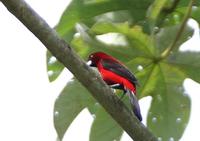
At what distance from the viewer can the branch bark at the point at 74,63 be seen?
2.01m

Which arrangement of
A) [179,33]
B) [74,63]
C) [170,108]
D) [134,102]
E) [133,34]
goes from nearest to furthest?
[74,63] < [179,33] < [133,34] < [134,102] < [170,108]

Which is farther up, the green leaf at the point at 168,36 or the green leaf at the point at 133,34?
the green leaf at the point at 133,34

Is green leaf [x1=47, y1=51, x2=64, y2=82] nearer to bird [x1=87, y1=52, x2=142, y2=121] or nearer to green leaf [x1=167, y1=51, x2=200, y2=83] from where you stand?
bird [x1=87, y1=52, x2=142, y2=121]

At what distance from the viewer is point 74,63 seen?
6.78ft

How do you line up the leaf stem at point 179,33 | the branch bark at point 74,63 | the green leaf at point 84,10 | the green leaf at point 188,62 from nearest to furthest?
the branch bark at point 74,63
the leaf stem at point 179,33
the green leaf at point 84,10
the green leaf at point 188,62

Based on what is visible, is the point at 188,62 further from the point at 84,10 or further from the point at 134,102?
the point at 84,10

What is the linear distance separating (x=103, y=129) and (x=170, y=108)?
38 cm

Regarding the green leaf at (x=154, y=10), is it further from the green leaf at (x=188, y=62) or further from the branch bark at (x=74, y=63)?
the branch bark at (x=74, y=63)

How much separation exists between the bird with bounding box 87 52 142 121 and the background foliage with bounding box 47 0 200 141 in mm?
65

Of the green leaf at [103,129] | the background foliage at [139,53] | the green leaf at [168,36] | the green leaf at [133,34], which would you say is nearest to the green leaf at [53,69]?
the background foliage at [139,53]

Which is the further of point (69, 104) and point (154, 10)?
point (69, 104)

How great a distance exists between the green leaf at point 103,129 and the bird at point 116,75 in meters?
0.16

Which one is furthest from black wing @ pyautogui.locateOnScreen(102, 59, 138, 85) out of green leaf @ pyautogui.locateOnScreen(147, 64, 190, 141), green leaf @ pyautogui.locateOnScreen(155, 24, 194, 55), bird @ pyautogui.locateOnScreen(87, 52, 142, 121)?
green leaf @ pyautogui.locateOnScreen(155, 24, 194, 55)

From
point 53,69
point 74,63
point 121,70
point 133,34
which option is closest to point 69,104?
point 53,69
